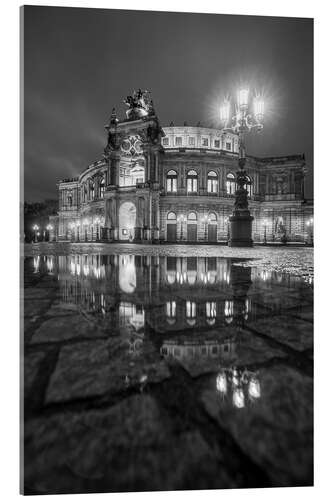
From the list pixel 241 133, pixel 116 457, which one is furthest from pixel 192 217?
pixel 116 457

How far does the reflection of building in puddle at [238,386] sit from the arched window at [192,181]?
30321 mm

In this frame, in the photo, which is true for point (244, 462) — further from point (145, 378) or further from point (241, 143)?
point (241, 143)

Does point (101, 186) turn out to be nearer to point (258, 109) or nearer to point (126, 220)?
point (126, 220)

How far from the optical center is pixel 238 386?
87cm

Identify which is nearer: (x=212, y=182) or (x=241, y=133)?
(x=241, y=133)

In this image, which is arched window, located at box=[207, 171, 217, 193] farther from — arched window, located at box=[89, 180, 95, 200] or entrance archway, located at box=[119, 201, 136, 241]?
arched window, located at box=[89, 180, 95, 200]

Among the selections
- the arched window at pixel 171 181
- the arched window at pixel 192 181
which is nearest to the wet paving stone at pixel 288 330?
the arched window at pixel 171 181

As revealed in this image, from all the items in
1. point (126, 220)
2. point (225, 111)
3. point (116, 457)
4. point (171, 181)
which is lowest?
point (116, 457)

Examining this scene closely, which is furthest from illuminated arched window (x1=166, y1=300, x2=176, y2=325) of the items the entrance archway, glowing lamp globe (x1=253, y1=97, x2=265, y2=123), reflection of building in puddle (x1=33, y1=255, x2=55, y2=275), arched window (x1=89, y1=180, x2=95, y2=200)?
arched window (x1=89, y1=180, x2=95, y2=200)

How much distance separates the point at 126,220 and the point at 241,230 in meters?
20.3

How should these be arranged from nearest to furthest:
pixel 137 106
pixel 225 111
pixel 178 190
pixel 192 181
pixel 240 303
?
pixel 240 303
pixel 225 111
pixel 178 190
pixel 137 106
pixel 192 181
